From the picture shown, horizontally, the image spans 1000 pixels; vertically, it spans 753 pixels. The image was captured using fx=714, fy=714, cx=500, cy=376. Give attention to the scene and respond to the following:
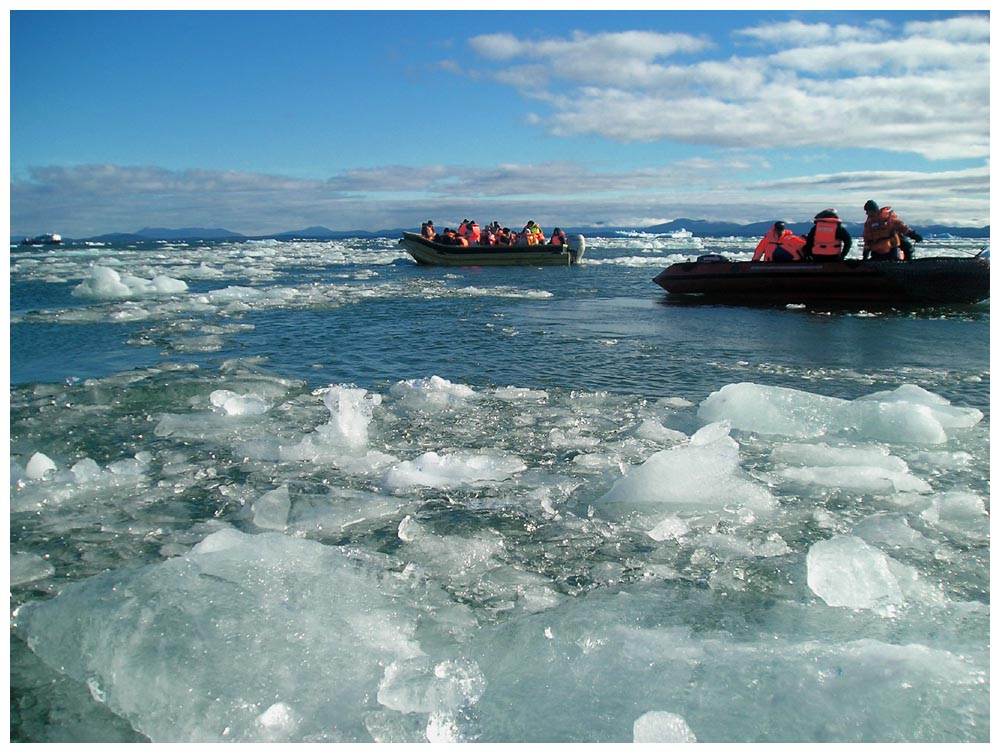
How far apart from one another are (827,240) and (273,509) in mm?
11710

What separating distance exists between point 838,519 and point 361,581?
2.11m

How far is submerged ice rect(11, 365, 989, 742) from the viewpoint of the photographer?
197cm

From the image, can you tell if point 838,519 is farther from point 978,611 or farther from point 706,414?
point 706,414

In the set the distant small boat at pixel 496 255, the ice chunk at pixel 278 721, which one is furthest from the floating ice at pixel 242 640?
the distant small boat at pixel 496 255

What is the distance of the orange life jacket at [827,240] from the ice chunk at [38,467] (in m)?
11.9

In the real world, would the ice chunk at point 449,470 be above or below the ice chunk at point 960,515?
above

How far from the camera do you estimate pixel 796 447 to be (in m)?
4.18

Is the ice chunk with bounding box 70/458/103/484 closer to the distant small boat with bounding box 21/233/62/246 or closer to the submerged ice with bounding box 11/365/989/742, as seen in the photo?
the submerged ice with bounding box 11/365/989/742

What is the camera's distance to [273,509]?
3.26m

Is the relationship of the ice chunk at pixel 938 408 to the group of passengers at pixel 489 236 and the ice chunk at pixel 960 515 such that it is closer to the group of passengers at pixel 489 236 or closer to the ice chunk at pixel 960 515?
the ice chunk at pixel 960 515

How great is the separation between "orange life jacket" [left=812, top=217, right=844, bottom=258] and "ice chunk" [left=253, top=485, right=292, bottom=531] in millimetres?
11437

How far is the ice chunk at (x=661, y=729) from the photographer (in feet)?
5.99

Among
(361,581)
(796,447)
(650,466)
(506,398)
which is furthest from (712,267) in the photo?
(361,581)

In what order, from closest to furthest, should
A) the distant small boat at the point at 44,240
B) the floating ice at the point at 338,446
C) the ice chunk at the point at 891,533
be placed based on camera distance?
the ice chunk at the point at 891,533, the floating ice at the point at 338,446, the distant small boat at the point at 44,240
